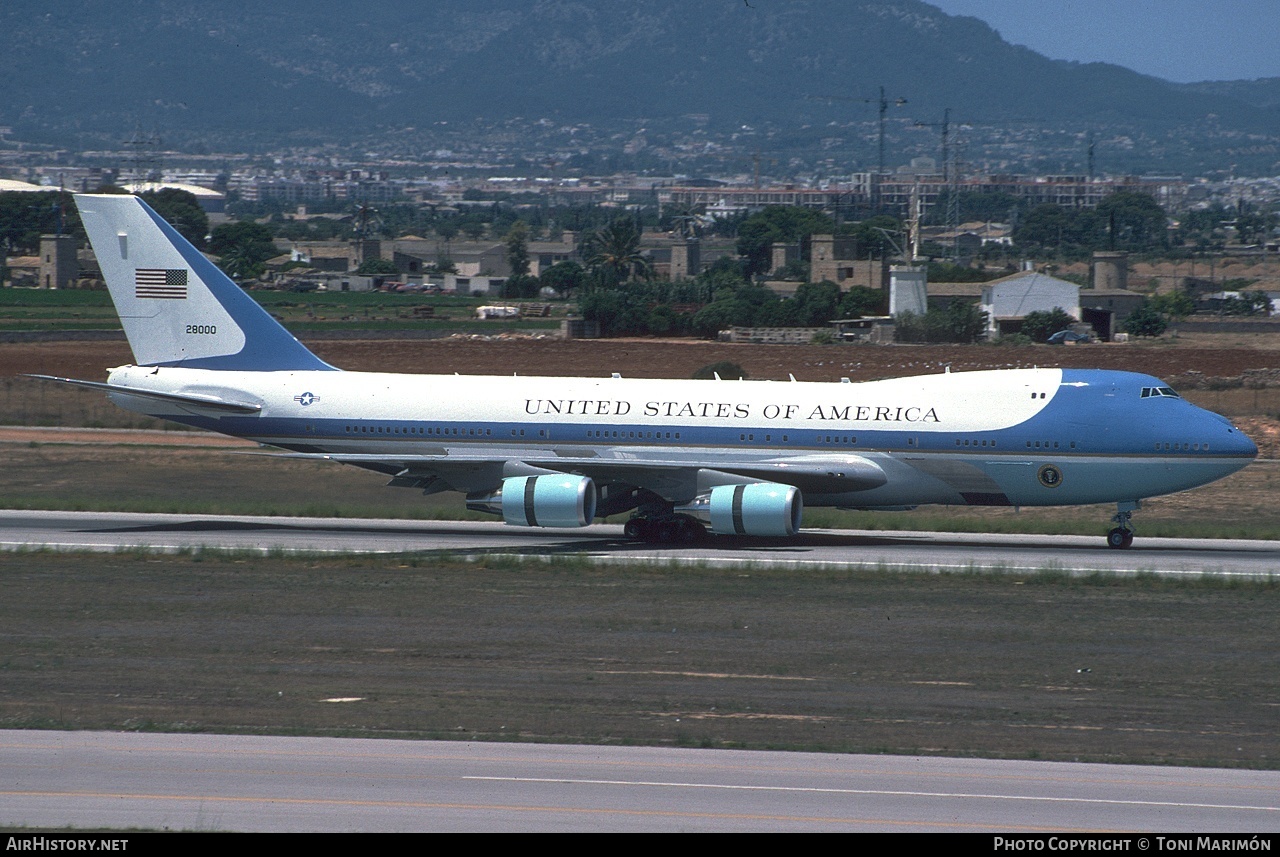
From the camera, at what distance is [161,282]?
41.3m

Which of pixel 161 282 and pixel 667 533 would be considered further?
pixel 161 282

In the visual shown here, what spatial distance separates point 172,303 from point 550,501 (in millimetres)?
12820

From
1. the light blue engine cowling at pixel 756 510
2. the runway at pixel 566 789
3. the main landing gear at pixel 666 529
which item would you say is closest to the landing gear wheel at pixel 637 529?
the main landing gear at pixel 666 529

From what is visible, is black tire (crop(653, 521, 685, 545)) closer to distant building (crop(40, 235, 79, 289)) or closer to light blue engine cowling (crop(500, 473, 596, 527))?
light blue engine cowling (crop(500, 473, 596, 527))

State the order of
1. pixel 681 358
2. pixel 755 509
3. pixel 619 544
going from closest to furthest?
pixel 755 509, pixel 619 544, pixel 681 358

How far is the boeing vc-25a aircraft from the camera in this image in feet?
118

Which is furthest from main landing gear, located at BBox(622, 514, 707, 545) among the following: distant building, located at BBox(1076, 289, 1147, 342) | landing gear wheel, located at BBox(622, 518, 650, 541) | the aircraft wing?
distant building, located at BBox(1076, 289, 1147, 342)

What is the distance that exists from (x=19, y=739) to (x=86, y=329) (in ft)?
278

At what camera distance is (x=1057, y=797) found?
658 inches

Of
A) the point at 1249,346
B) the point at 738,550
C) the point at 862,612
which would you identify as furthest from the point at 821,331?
the point at 862,612

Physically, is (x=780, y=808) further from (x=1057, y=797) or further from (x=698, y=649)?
(x=698, y=649)

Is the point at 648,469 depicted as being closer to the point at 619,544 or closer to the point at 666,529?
the point at 666,529

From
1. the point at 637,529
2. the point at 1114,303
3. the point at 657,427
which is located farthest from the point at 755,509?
the point at 1114,303

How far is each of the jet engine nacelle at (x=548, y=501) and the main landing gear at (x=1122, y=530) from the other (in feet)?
41.6
